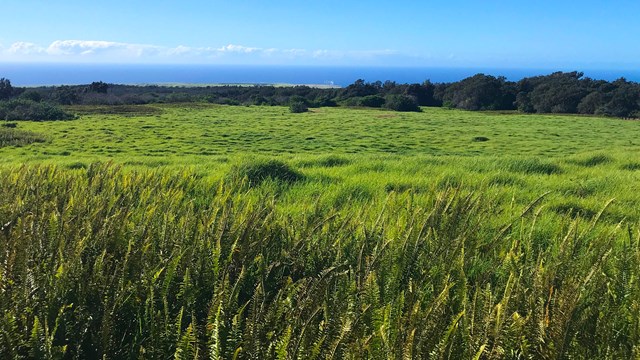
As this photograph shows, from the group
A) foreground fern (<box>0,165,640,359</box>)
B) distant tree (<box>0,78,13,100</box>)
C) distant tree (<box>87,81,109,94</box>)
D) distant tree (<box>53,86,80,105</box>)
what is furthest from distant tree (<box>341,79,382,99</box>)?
foreground fern (<box>0,165,640,359</box>)

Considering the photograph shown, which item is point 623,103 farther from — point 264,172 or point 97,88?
point 97,88

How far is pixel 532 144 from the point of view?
24.5 m

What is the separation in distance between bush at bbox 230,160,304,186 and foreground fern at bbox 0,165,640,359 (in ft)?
11.5

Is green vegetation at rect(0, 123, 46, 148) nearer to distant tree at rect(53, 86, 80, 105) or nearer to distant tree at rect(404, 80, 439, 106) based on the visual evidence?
distant tree at rect(53, 86, 80, 105)

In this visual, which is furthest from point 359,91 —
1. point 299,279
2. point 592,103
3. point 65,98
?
point 299,279

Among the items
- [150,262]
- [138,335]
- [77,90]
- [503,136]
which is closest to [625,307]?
[138,335]

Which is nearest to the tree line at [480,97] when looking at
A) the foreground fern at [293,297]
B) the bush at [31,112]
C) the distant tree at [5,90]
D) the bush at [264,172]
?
the distant tree at [5,90]

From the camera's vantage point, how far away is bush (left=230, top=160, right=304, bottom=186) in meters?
7.01

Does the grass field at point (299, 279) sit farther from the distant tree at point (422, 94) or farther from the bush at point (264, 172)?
the distant tree at point (422, 94)

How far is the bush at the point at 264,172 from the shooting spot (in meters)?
7.01

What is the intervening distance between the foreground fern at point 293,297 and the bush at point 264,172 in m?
A: 3.50

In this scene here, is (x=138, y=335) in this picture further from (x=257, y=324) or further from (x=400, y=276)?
(x=400, y=276)

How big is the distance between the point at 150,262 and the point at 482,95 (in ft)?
211

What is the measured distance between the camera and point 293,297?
95.8 inches
